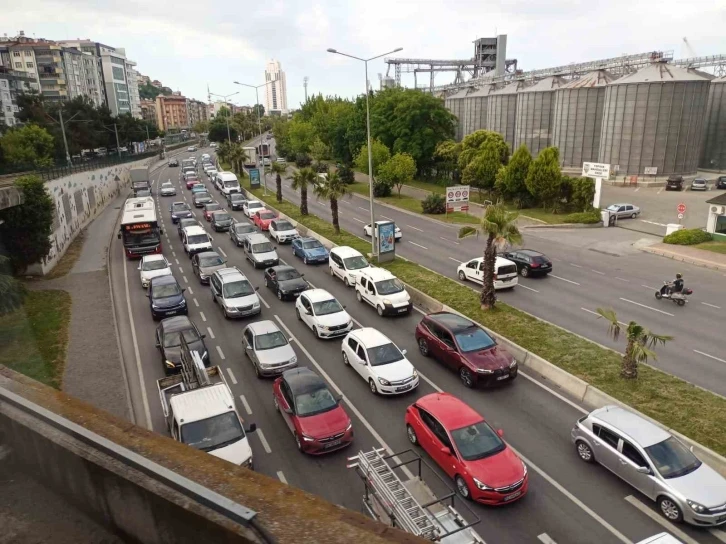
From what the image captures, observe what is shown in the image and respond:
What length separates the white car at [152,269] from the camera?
26219mm

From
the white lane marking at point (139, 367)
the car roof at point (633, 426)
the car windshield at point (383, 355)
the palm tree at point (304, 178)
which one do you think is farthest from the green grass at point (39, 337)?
the palm tree at point (304, 178)

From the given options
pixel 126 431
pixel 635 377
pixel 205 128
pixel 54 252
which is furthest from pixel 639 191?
pixel 205 128

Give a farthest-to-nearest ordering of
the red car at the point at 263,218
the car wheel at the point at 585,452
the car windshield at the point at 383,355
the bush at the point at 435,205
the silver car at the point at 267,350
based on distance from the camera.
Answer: the bush at the point at 435,205
the red car at the point at 263,218
the silver car at the point at 267,350
the car windshield at the point at 383,355
the car wheel at the point at 585,452

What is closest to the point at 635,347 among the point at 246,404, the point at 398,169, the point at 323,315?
the point at 323,315

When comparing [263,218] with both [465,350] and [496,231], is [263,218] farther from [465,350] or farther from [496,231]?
[465,350]

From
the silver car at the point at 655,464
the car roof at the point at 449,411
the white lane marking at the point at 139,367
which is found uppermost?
the car roof at the point at 449,411

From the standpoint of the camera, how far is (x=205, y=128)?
594 feet

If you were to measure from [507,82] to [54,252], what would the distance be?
245ft

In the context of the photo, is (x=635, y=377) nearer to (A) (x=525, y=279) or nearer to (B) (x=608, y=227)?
(A) (x=525, y=279)

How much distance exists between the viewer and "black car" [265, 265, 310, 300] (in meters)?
24.6

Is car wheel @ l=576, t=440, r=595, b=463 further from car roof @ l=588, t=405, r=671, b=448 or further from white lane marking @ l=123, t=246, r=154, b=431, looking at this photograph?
white lane marking @ l=123, t=246, r=154, b=431

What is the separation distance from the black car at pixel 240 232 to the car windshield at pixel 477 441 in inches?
1017

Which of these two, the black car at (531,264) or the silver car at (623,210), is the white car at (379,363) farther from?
the silver car at (623,210)

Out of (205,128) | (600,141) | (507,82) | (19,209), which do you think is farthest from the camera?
(205,128)
